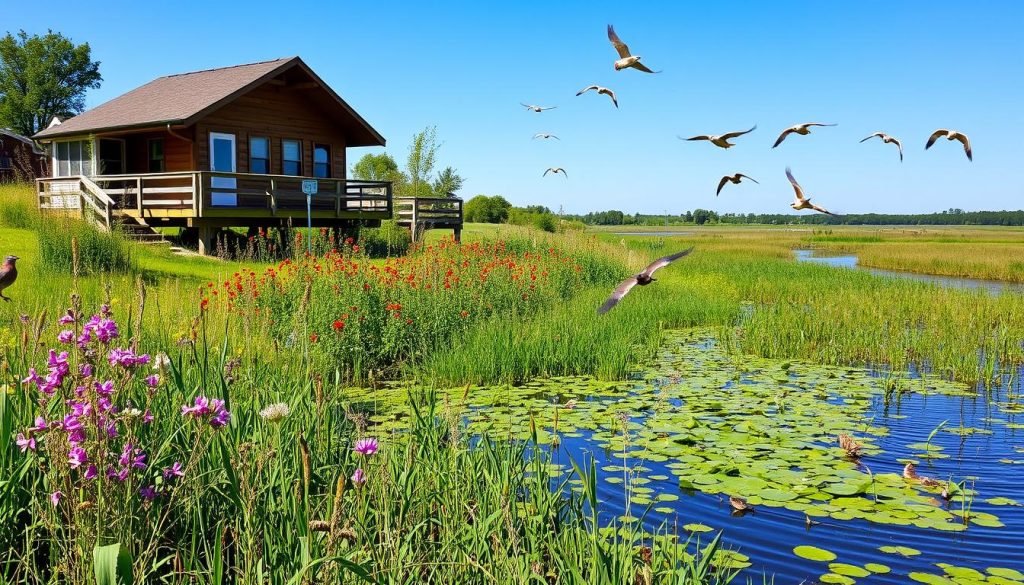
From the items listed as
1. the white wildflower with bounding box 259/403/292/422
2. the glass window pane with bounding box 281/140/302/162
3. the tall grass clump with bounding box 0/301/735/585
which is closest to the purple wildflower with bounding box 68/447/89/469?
the tall grass clump with bounding box 0/301/735/585

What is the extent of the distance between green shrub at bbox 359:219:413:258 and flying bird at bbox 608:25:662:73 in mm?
17840

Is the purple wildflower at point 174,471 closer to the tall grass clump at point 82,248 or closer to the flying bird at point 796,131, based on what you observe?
the flying bird at point 796,131

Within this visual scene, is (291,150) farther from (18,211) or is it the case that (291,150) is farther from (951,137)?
(951,137)

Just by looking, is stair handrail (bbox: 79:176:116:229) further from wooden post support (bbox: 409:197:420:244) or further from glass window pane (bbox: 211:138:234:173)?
wooden post support (bbox: 409:197:420:244)

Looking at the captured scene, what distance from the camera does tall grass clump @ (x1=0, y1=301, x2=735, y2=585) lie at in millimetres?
2576

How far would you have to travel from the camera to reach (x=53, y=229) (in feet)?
47.9

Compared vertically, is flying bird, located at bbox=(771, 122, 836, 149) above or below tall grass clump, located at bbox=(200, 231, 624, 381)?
above

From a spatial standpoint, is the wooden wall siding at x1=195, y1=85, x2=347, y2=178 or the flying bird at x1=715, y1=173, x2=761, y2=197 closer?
the flying bird at x1=715, y1=173, x2=761, y2=197

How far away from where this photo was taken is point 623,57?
5414 millimetres

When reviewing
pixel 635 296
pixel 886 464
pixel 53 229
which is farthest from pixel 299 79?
pixel 886 464

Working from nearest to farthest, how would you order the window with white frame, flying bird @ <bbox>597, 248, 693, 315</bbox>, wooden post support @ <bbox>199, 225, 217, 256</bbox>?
1. flying bird @ <bbox>597, 248, 693, 315</bbox>
2. wooden post support @ <bbox>199, 225, 217, 256</bbox>
3. the window with white frame

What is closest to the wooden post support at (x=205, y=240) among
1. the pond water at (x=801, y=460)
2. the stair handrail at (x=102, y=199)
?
the stair handrail at (x=102, y=199)

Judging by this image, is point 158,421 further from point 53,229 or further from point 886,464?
point 53,229

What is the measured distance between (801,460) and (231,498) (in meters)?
4.65
